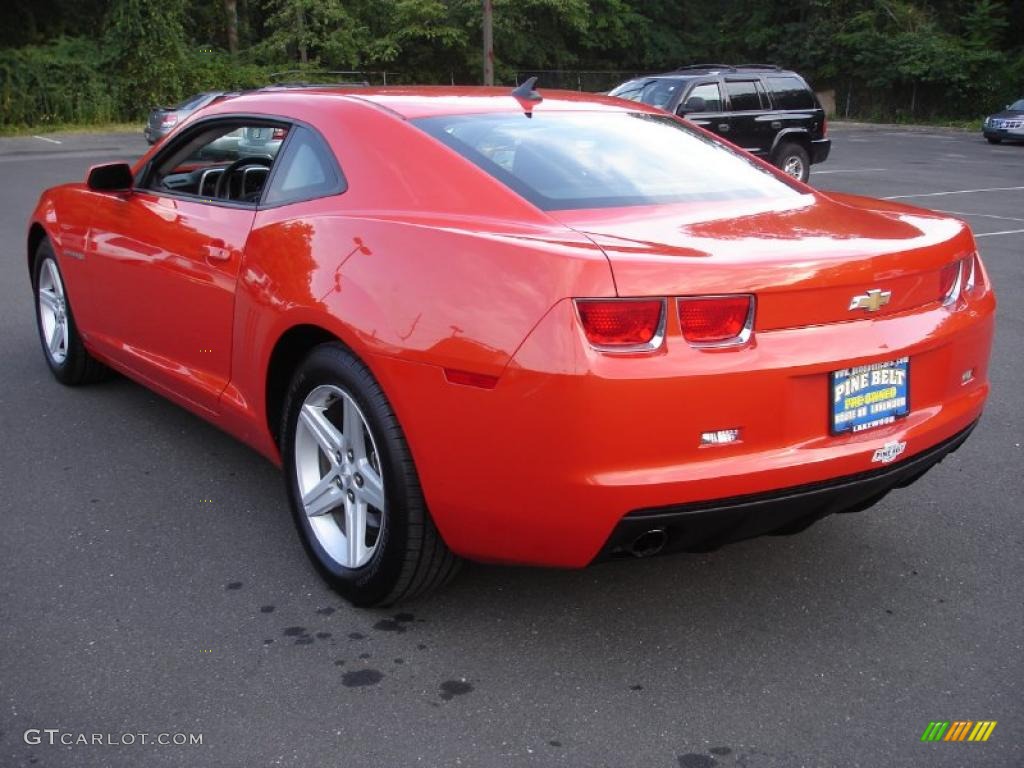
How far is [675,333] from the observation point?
2.70 metres

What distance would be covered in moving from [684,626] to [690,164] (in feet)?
5.25

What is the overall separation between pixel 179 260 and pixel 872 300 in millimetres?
2530

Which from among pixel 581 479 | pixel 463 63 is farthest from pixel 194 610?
pixel 463 63

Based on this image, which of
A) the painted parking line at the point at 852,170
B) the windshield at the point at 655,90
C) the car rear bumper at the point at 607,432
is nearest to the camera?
the car rear bumper at the point at 607,432

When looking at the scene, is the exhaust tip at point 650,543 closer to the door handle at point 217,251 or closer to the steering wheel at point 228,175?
the door handle at point 217,251

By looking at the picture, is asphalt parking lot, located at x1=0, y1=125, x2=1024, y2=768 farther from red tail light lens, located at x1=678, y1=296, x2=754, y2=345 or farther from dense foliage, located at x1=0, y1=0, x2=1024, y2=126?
dense foliage, located at x1=0, y1=0, x2=1024, y2=126

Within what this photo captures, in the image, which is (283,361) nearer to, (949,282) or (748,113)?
(949,282)

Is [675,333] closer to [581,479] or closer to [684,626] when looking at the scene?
[581,479]

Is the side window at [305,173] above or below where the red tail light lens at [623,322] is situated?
above

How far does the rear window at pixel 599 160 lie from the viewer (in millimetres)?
3346

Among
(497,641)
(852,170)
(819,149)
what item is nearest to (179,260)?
(497,641)

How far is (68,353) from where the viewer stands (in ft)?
18.1

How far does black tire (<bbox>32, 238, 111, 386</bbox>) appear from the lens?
213 inches

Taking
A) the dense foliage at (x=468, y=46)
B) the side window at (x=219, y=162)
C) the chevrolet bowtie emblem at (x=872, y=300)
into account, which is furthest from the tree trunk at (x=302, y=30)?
the chevrolet bowtie emblem at (x=872, y=300)
